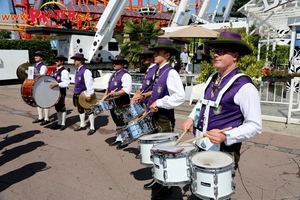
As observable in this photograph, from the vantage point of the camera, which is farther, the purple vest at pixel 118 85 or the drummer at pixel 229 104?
the purple vest at pixel 118 85

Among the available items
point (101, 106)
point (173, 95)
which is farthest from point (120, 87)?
point (173, 95)

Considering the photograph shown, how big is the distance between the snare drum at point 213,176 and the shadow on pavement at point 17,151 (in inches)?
151

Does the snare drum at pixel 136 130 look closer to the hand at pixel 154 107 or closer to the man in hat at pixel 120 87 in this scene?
the hand at pixel 154 107

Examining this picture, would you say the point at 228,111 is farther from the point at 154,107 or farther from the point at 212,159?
the point at 154,107

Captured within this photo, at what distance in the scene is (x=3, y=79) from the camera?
15.2 meters

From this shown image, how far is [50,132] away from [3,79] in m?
10.6

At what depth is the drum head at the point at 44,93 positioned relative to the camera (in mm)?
5876

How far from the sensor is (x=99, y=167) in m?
4.46

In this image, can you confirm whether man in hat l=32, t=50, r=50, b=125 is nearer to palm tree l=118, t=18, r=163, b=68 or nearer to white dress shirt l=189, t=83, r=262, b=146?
palm tree l=118, t=18, r=163, b=68

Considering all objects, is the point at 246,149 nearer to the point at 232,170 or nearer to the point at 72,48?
the point at 232,170

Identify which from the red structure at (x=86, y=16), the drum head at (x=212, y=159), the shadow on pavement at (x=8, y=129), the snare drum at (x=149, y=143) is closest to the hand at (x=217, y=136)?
the drum head at (x=212, y=159)

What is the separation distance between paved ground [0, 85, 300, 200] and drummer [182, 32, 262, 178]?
5.09ft

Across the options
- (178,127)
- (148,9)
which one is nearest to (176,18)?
(148,9)

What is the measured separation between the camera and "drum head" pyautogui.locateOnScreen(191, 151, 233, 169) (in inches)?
82.4
